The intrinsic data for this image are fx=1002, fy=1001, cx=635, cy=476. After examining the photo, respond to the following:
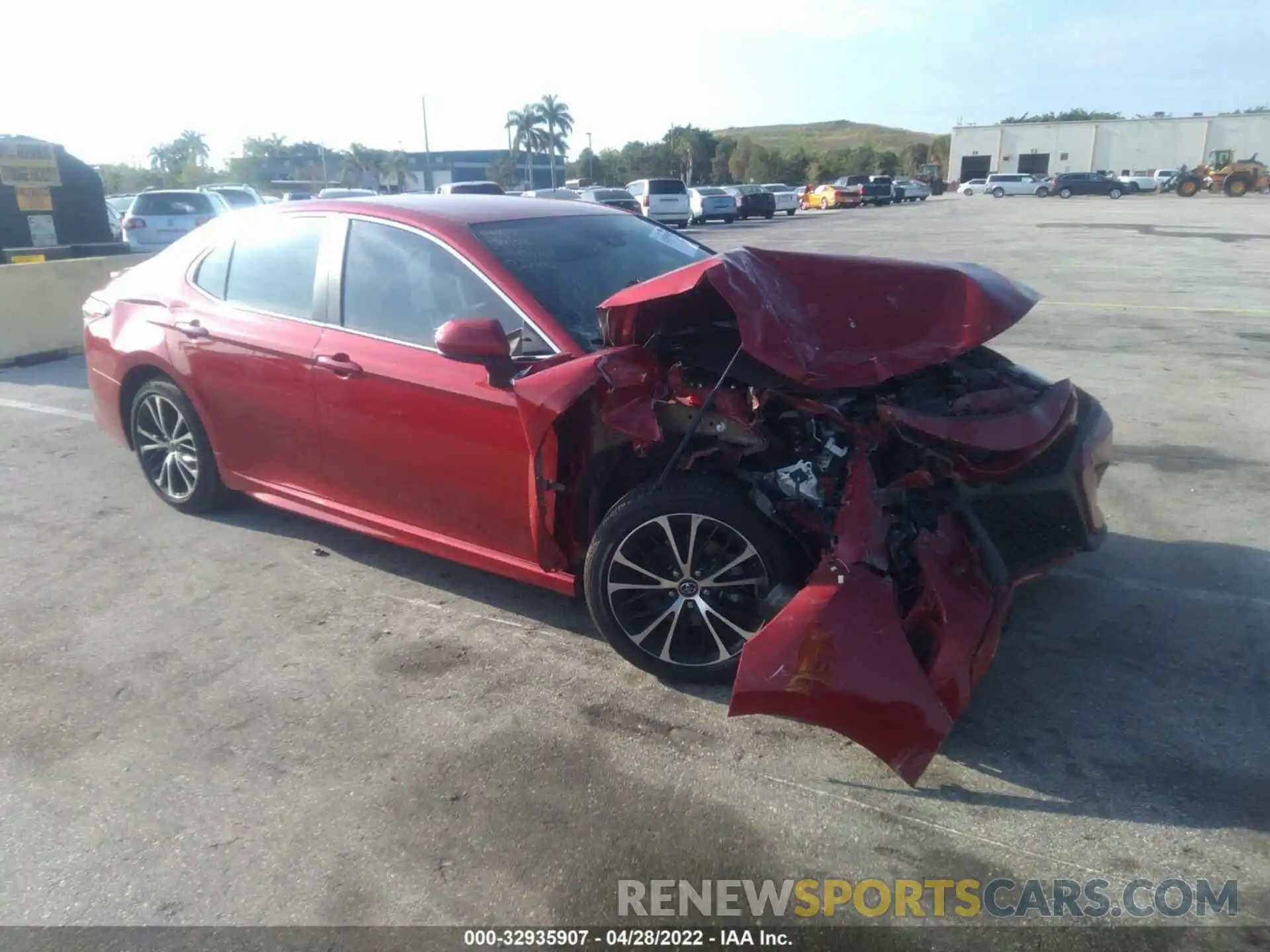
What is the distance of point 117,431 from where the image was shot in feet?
19.1

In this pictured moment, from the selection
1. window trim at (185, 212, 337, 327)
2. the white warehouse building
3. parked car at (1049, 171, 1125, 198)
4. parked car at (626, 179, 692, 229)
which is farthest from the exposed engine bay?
the white warehouse building

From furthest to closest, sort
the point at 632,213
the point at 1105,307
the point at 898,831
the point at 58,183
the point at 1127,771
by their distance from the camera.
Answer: the point at 58,183 → the point at 1105,307 → the point at 632,213 → the point at 1127,771 → the point at 898,831

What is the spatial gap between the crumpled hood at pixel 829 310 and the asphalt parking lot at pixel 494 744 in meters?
1.28

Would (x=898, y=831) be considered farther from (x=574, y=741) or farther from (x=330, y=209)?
(x=330, y=209)

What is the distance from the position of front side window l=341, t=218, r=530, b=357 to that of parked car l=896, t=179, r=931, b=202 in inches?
2263

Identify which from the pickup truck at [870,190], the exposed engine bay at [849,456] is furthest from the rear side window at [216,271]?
the pickup truck at [870,190]

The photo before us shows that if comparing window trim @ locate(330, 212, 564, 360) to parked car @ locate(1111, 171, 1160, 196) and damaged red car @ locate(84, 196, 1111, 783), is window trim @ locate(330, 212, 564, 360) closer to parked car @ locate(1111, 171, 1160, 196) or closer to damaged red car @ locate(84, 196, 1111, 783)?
damaged red car @ locate(84, 196, 1111, 783)

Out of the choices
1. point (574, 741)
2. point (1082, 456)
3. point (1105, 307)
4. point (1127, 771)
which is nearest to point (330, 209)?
point (574, 741)

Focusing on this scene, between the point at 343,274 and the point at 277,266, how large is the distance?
55 centimetres

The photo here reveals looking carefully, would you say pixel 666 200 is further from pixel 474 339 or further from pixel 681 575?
pixel 681 575

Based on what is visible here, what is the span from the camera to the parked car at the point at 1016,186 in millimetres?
61438

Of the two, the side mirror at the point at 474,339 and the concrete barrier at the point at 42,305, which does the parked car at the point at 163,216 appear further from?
the side mirror at the point at 474,339

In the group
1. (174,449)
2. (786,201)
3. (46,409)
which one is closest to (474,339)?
(174,449)

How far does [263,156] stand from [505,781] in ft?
292
